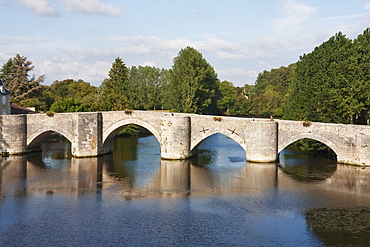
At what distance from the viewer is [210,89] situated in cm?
6172

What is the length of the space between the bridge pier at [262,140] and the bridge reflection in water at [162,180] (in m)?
0.87

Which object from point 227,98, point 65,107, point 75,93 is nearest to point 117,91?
point 65,107

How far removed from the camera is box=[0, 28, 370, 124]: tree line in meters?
36.3

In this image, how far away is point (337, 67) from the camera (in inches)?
1471

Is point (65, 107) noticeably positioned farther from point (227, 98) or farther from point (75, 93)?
point (227, 98)

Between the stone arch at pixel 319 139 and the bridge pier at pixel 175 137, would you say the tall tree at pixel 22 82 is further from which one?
the stone arch at pixel 319 139

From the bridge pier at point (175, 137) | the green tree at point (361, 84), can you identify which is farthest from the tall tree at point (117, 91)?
the green tree at point (361, 84)

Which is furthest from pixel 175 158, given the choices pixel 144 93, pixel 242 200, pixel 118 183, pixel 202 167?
pixel 144 93

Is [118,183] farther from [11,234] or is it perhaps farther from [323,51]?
[323,51]

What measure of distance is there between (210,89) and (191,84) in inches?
262

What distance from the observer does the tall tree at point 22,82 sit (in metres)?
61.8

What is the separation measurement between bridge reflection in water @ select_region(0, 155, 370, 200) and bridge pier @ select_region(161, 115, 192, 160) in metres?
1.13

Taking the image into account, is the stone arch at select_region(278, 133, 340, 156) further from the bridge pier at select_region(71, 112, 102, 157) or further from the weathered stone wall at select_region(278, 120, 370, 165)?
the bridge pier at select_region(71, 112, 102, 157)

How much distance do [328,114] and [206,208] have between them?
67.7ft
